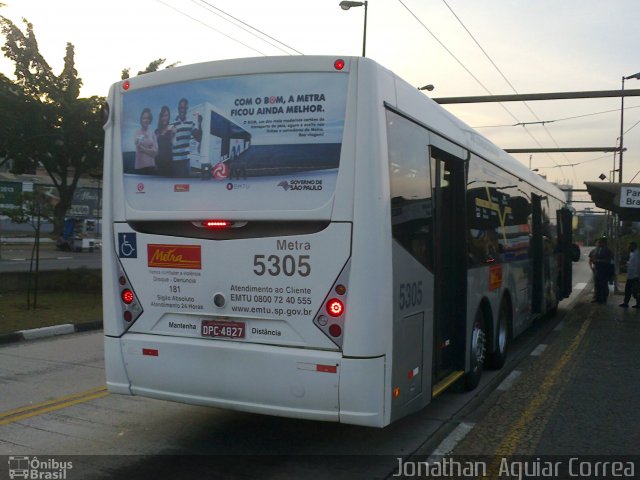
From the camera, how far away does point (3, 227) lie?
203 feet

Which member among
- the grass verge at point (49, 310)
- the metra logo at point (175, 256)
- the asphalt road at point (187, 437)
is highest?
the metra logo at point (175, 256)

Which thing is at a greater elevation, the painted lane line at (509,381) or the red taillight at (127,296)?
the red taillight at (127,296)

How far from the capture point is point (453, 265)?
694 cm

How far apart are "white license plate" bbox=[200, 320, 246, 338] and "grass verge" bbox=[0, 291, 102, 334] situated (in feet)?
22.6

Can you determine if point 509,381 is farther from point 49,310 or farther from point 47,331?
point 49,310

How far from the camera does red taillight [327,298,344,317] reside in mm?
4777

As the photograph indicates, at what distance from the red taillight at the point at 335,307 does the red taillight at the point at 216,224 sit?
1050mm

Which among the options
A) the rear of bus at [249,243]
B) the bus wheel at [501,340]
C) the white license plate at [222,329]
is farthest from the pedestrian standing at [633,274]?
the white license plate at [222,329]

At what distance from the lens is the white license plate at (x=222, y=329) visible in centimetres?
513

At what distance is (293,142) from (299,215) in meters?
0.56

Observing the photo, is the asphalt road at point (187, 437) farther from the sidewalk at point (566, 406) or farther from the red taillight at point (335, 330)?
the red taillight at point (335, 330)

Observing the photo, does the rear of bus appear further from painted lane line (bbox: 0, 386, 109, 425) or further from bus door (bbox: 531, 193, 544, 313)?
bus door (bbox: 531, 193, 544, 313)

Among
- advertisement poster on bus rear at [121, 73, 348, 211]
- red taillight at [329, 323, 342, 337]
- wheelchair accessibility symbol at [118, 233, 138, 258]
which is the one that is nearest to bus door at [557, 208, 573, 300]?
advertisement poster on bus rear at [121, 73, 348, 211]

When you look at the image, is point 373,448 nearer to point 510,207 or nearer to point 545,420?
point 545,420
